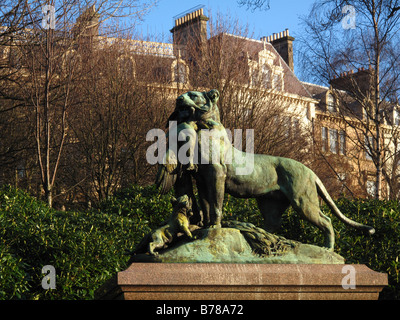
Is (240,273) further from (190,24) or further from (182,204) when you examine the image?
(190,24)

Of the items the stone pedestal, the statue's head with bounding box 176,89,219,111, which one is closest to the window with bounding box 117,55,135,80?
the statue's head with bounding box 176,89,219,111

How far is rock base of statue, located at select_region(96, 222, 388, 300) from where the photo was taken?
690 cm

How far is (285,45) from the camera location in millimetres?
45469

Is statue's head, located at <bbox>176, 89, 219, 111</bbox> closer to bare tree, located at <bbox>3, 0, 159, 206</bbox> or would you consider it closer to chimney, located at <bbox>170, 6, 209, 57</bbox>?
bare tree, located at <bbox>3, 0, 159, 206</bbox>

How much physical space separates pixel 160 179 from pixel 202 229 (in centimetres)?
71

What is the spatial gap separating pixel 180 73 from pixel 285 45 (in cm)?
2222

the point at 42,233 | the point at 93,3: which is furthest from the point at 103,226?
the point at 93,3

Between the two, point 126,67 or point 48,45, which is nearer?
point 48,45

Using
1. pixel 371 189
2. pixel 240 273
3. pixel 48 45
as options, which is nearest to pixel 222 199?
pixel 240 273

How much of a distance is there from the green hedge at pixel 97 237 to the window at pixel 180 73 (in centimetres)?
1095

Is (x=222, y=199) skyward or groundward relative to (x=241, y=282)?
skyward

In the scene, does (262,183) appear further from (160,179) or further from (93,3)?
(93,3)

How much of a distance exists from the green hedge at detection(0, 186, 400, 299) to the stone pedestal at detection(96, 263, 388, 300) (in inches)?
124
